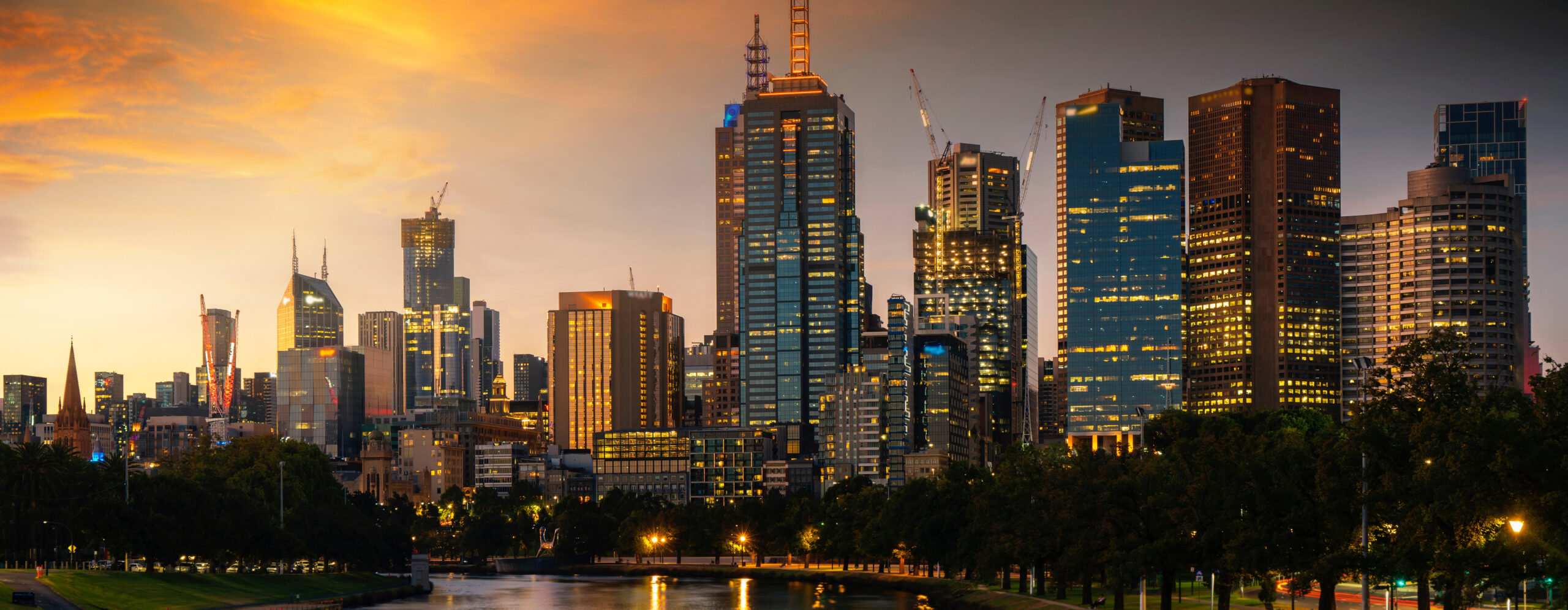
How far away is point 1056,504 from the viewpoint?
10175 cm

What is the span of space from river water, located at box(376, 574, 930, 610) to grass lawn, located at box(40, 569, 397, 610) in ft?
25.3

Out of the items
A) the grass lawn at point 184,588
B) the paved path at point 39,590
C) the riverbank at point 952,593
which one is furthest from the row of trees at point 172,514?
the riverbank at point 952,593

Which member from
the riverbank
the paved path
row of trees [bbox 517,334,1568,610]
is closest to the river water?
the riverbank

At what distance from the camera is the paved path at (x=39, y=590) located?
97.2m

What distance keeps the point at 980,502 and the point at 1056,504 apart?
22715mm

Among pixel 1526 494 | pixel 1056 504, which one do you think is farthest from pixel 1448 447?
→ pixel 1056 504

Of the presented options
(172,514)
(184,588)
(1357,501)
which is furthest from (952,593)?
(1357,501)

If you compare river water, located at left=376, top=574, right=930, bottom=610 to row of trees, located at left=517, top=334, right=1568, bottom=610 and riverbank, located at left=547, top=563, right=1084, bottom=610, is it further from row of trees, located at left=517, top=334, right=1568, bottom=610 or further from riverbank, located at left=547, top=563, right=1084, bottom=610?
row of trees, located at left=517, top=334, right=1568, bottom=610

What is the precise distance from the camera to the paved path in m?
97.2

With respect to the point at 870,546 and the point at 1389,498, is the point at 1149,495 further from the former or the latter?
the point at 870,546

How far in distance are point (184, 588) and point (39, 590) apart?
24638 millimetres

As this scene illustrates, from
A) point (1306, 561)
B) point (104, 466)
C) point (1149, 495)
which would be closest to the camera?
point (1306, 561)

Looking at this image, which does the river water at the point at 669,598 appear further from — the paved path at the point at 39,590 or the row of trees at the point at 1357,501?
the paved path at the point at 39,590

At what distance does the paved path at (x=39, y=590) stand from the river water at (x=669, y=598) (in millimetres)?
43866
